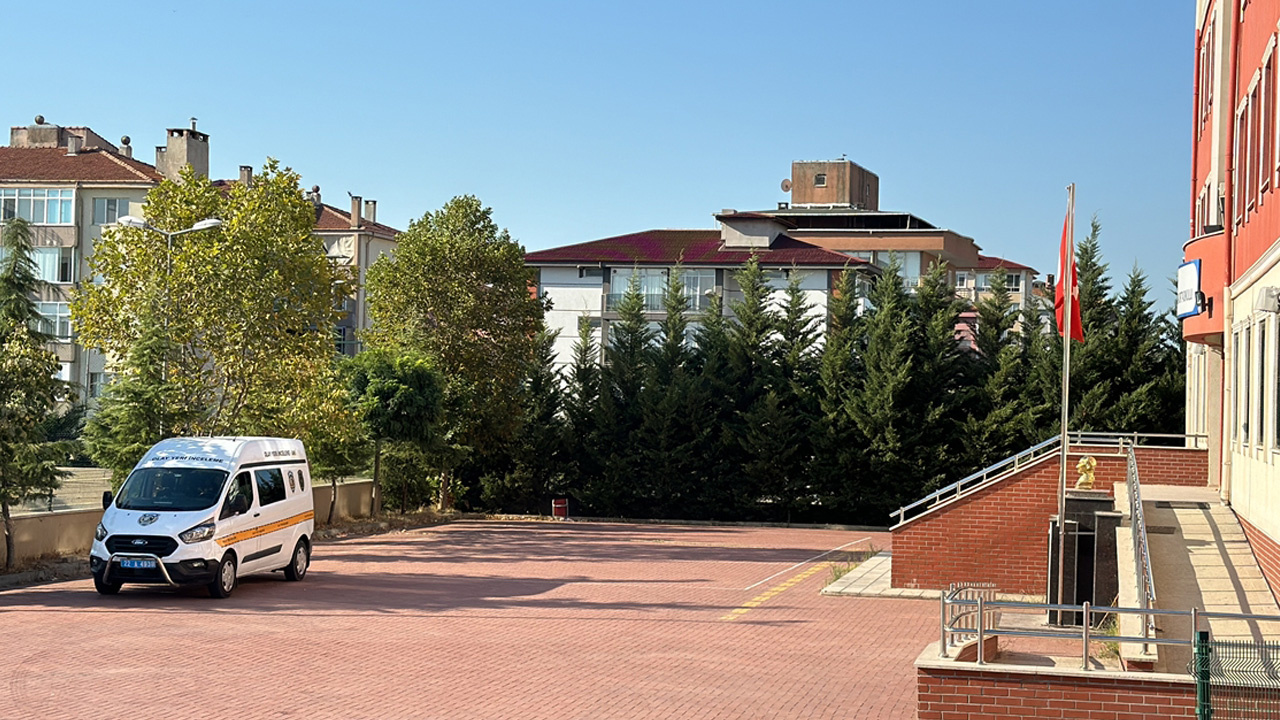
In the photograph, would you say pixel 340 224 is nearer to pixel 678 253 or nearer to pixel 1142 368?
pixel 678 253

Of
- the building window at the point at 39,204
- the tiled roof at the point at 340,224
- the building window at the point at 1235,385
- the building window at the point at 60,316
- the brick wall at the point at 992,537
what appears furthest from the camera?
the tiled roof at the point at 340,224

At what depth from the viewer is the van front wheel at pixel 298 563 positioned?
75.4 ft

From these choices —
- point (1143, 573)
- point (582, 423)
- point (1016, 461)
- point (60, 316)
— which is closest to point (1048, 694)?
point (1143, 573)

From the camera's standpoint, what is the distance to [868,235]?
84.6 meters

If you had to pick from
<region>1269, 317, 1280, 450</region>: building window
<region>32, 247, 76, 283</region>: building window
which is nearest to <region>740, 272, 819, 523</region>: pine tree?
<region>1269, 317, 1280, 450</region>: building window

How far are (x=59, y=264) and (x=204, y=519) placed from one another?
1731 inches

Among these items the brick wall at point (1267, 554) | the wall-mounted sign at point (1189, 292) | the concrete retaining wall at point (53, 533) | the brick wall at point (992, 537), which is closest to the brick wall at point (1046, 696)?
the brick wall at point (1267, 554)

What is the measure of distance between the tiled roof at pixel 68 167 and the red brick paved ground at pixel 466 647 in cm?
3782

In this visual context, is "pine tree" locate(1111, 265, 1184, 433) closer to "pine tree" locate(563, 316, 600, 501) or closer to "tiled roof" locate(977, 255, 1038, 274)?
"pine tree" locate(563, 316, 600, 501)

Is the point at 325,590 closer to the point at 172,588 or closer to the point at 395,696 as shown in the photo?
the point at 172,588

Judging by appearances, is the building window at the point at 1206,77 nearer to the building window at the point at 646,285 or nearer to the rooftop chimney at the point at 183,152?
the building window at the point at 646,285

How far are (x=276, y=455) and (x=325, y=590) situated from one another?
8.52 ft

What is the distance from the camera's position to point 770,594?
76.6 feet

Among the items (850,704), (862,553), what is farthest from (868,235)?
(850,704)
